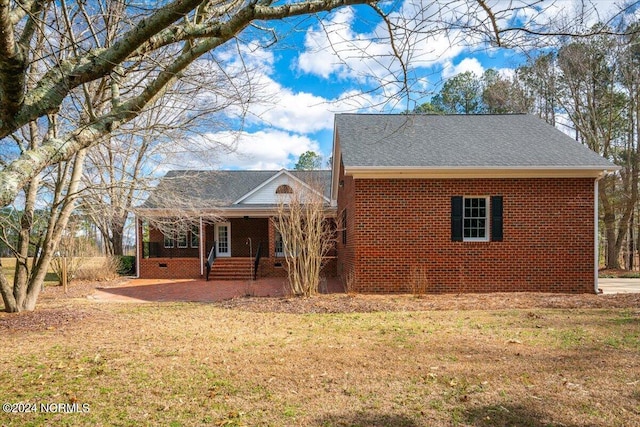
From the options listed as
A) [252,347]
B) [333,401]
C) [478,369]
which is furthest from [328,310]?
[333,401]

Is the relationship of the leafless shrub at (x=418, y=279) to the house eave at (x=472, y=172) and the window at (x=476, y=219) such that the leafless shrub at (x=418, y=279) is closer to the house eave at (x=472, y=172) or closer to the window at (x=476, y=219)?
the window at (x=476, y=219)

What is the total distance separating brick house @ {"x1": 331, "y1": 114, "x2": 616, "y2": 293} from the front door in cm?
1057

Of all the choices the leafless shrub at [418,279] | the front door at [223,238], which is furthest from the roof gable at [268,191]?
the leafless shrub at [418,279]

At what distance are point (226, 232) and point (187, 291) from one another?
24.7ft

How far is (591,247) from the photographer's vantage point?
1180cm

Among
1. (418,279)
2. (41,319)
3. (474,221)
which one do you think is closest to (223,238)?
(418,279)

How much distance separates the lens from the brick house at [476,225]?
11.6 metres

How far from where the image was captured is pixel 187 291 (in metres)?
13.7

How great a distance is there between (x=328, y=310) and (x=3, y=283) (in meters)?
6.99

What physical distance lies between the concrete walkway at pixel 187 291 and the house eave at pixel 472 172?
12.1 ft

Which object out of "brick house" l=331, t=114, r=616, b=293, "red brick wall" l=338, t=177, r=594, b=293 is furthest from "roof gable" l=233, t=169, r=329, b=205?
"red brick wall" l=338, t=177, r=594, b=293

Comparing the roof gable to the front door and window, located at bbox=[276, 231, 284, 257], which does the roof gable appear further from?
the front door

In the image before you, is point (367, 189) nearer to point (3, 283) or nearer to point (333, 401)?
point (333, 401)

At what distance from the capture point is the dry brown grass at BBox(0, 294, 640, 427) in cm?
384
